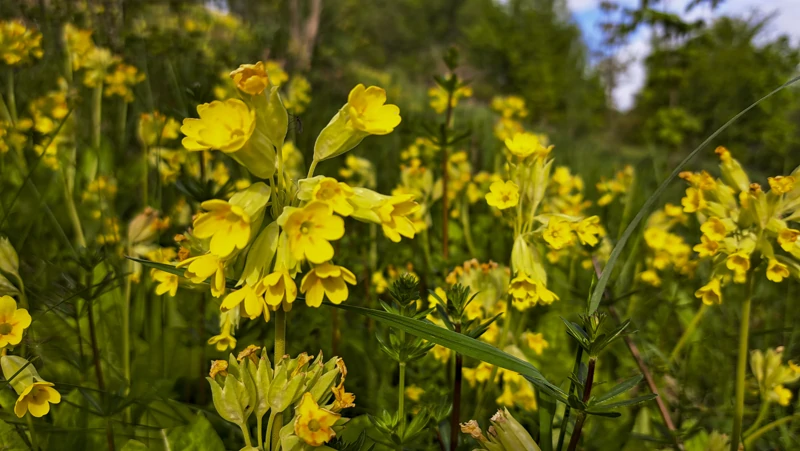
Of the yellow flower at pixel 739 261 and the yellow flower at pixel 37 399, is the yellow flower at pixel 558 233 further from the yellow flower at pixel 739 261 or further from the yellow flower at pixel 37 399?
the yellow flower at pixel 37 399

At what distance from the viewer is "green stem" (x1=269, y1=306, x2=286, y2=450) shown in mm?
837

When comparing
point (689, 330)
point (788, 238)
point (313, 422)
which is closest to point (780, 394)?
point (689, 330)

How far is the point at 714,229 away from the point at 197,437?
1319 mm

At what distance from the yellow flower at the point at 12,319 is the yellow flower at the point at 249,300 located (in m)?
0.44

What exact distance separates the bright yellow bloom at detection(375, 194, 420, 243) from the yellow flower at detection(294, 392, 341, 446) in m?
0.28

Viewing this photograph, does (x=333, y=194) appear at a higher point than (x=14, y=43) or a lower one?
lower

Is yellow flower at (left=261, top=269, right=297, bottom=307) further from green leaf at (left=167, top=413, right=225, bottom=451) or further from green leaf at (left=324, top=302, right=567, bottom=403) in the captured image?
green leaf at (left=167, top=413, right=225, bottom=451)

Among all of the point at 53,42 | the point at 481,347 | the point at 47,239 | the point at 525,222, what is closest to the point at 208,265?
the point at 481,347

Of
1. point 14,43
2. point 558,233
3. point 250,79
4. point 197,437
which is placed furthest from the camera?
point 14,43

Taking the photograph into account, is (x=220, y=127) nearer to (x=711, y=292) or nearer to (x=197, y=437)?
(x=197, y=437)

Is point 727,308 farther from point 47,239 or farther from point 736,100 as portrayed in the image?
A: point 736,100

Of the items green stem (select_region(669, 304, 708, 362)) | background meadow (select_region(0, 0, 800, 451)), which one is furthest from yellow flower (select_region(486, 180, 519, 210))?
green stem (select_region(669, 304, 708, 362))

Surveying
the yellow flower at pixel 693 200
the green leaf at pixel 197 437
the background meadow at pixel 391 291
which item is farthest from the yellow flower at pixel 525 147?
the green leaf at pixel 197 437

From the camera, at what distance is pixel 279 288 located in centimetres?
80
